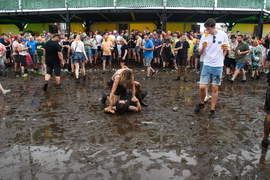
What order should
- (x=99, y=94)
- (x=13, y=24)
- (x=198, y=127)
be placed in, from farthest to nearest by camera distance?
(x=13, y=24), (x=99, y=94), (x=198, y=127)

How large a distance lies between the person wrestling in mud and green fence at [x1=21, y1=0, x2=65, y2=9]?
13.0m

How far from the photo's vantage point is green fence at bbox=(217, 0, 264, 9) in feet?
50.6

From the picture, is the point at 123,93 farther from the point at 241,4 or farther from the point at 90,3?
the point at 241,4

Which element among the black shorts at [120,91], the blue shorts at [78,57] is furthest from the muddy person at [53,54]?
the black shorts at [120,91]

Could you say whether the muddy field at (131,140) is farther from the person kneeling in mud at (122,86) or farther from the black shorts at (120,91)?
the black shorts at (120,91)

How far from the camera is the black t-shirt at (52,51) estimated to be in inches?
294

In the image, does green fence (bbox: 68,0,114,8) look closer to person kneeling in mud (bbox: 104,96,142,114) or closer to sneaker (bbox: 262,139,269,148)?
person kneeling in mud (bbox: 104,96,142,114)

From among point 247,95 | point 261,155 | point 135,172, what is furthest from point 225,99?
point 135,172

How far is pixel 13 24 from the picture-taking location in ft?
75.0

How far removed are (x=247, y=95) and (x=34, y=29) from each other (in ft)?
75.1

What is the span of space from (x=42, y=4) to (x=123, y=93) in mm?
13932

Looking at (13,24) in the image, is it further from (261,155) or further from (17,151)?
(261,155)

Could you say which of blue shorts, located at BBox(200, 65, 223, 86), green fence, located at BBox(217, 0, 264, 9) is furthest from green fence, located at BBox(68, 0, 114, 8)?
blue shorts, located at BBox(200, 65, 223, 86)

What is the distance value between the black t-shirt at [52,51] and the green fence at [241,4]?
1243 centimetres
